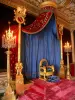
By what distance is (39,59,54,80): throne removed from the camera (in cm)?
402

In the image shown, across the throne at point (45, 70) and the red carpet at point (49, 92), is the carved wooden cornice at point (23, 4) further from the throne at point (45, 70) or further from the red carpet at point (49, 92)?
the red carpet at point (49, 92)

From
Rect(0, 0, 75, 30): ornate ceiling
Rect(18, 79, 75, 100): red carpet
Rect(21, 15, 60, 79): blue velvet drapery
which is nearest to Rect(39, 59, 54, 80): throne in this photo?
Rect(21, 15, 60, 79): blue velvet drapery

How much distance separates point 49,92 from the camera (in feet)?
9.43

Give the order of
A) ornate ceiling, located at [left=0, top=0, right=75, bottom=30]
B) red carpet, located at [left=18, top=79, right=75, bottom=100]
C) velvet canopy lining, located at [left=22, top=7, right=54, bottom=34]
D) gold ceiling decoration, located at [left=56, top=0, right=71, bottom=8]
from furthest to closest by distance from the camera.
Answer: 1. gold ceiling decoration, located at [left=56, top=0, right=71, bottom=8]
2. ornate ceiling, located at [left=0, top=0, right=75, bottom=30]
3. velvet canopy lining, located at [left=22, top=7, right=54, bottom=34]
4. red carpet, located at [left=18, top=79, right=75, bottom=100]

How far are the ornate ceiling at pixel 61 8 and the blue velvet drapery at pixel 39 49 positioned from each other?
764 millimetres

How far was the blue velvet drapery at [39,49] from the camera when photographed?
391 centimetres

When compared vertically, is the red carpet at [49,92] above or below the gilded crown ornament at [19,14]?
below

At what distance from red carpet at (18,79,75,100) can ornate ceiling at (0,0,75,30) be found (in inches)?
95.8

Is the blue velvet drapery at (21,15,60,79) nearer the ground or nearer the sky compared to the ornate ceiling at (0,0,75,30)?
nearer the ground

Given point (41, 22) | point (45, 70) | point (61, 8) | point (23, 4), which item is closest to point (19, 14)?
point (41, 22)

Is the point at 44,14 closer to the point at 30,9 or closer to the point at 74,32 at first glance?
the point at 30,9

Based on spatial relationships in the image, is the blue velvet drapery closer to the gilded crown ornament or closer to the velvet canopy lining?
the velvet canopy lining

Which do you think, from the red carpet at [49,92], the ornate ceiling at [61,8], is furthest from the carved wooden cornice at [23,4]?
the red carpet at [49,92]

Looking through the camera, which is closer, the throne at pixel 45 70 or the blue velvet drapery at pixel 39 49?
the blue velvet drapery at pixel 39 49
